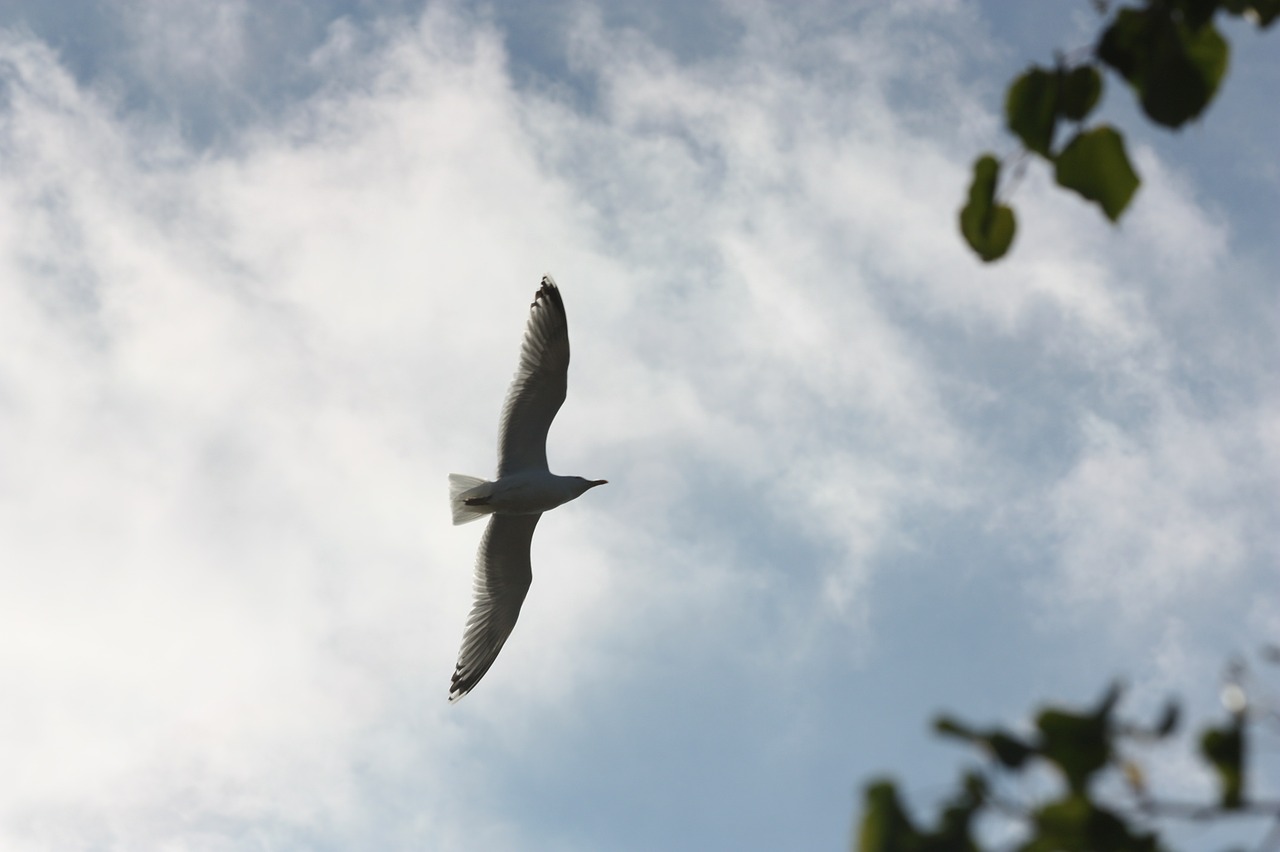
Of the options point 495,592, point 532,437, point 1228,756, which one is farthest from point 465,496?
point 1228,756

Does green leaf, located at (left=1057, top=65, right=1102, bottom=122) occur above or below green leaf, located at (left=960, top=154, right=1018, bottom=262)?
above

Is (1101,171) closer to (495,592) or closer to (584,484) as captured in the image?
(584,484)

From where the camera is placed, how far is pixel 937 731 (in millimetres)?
1483

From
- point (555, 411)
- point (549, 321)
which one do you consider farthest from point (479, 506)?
point (549, 321)

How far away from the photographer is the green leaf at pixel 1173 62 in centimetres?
217

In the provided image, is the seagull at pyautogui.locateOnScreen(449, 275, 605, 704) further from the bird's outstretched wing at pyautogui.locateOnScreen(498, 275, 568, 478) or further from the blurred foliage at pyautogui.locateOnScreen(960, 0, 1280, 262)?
the blurred foliage at pyautogui.locateOnScreen(960, 0, 1280, 262)

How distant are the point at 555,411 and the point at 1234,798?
13958 millimetres

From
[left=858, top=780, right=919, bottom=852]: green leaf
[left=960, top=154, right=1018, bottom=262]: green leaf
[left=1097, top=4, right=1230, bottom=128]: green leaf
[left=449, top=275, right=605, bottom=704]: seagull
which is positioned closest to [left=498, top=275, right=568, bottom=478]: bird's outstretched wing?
[left=449, top=275, right=605, bottom=704]: seagull

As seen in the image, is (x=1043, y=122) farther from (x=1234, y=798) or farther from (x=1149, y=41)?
(x=1234, y=798)

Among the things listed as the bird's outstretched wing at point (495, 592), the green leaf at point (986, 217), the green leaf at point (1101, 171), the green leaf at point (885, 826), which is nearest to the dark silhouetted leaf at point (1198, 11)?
the green leaf at point (1101, 171)

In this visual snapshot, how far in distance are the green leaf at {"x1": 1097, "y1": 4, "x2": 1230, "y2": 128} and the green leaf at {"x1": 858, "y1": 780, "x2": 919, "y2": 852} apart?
4.77ft

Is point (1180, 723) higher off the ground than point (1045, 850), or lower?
higher

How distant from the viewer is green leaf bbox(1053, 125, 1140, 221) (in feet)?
7.32

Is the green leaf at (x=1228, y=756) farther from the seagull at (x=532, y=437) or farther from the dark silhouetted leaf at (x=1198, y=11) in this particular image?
the seagull at (x=532, y=437)
